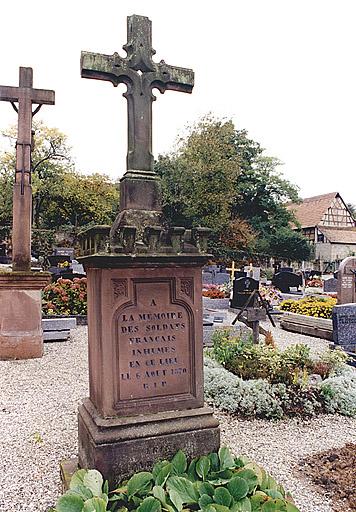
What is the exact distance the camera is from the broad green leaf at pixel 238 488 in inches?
111

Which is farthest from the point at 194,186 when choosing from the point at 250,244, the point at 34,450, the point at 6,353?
the point at 34,450

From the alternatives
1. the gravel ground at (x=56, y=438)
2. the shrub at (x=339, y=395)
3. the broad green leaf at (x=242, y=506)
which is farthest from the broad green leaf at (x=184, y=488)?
the shrub at (x=339, y=395)

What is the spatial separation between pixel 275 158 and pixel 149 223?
127ft

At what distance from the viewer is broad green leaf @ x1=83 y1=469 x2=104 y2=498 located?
286 centimetres

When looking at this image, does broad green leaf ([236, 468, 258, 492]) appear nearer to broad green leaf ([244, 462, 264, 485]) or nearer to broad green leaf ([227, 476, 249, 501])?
broad green leaf ([244, 462, 264, 485])

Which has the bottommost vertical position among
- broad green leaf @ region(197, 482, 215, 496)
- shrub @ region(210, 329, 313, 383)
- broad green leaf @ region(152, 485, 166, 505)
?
broad green leaf @ region(197, 482, 215, 496)

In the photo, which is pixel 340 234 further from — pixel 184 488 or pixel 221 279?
pixel 184 488

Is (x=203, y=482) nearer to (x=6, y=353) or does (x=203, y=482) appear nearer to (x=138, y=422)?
(x=138, y=422)

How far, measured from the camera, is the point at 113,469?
316cm

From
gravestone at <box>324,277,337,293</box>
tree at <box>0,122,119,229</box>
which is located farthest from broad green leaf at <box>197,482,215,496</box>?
tree at <box>0,122,119,229</box>

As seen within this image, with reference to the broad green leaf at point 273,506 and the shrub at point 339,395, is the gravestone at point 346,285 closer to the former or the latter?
the shrub at point 339,395

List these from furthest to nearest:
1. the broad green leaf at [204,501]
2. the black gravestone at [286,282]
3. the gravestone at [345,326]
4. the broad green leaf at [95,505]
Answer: the black gravestone at [286,282] < the gravestone at [345,326] < the broad green leaf at [204,501] < the broad green leaf at [95,505]

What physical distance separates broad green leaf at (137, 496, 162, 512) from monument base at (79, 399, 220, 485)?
1.81 feet

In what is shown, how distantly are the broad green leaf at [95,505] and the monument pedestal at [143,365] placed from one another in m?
Result: 0.49
